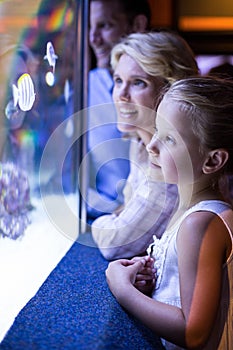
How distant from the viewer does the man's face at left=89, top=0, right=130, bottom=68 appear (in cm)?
167

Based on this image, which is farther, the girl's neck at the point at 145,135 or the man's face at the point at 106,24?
the man's face at the point at 106,24

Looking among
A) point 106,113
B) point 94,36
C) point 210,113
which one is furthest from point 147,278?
point 94,36

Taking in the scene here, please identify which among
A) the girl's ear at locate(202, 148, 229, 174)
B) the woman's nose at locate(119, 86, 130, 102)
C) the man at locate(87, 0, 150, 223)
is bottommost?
the man at locate(87, 0, 150, 223)

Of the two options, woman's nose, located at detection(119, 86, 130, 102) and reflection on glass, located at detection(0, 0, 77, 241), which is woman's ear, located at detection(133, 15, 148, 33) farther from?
woman's nose, located at detection(119, 86, 130, 102)

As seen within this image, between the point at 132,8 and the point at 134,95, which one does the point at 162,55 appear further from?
the point at 132,8

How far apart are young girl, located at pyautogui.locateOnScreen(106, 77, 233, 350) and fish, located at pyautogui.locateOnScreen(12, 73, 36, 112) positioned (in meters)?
0.22

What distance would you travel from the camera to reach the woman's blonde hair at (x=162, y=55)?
3.92 feet

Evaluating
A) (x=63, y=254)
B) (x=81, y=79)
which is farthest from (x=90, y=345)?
(x=81, y=79)

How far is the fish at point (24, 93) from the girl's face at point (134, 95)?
10.1 inches

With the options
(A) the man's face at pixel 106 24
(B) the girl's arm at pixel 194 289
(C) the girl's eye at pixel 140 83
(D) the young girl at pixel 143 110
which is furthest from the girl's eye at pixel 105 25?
(B) the girl's arm at pixel 194 289

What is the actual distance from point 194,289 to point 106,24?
1.05 m

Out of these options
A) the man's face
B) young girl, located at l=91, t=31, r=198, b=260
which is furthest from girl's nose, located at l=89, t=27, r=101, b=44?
young girl, located at l=91, t=31, r=198, b=260

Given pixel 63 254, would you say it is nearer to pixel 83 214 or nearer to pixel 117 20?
pixel 83 214

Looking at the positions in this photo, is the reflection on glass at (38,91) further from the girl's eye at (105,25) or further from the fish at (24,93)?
the girl's eye at (105,25)
